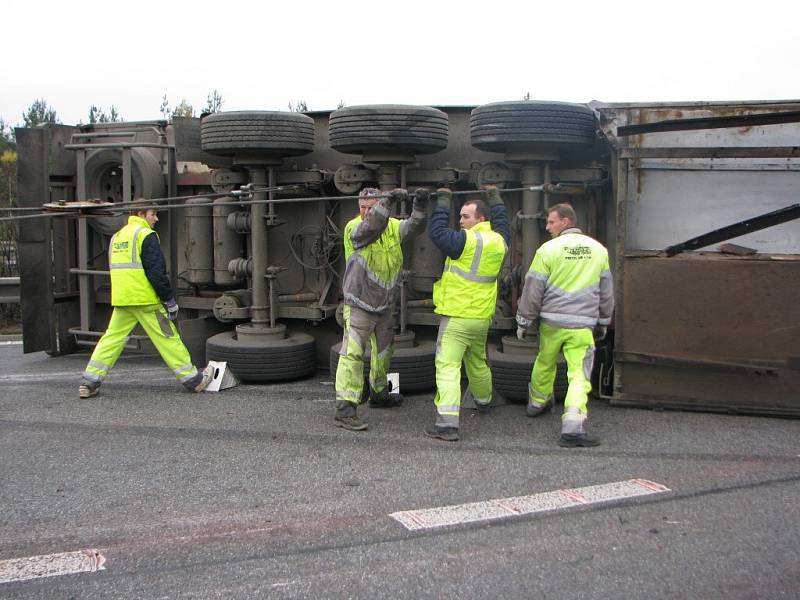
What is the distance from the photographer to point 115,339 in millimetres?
7094

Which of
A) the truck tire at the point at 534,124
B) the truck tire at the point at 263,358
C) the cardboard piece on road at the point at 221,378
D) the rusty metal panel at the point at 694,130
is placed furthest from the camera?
the truck tire at the point at 263,358

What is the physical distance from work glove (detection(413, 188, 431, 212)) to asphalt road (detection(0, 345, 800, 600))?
5.10ft

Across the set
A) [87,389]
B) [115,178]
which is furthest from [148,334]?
[115,178]

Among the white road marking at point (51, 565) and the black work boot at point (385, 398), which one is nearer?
the white road marking at point (51, 565)

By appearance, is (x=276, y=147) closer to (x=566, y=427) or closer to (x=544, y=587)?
(x=566, y=427)

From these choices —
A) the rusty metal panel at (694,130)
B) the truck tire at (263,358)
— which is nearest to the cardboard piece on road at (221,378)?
the truck tire at (263,358)

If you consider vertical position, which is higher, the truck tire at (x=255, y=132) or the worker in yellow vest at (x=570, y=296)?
the truck tire at (x=255, y=132)

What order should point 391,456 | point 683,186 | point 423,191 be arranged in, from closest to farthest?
point 391,456 < point 423,191 < point 683,186

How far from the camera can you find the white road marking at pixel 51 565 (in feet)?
11.8

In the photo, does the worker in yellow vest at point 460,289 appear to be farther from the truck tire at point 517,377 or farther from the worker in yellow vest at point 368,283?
the truck tire at point 517,377

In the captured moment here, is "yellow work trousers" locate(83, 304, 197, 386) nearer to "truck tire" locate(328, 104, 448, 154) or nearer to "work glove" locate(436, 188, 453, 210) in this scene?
"truck tire" locate(328, 104, 448, 154)

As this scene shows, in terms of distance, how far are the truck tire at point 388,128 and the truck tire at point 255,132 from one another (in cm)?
45

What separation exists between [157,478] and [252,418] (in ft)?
4.73

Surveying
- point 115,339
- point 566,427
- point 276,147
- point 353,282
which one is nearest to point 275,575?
point 566,427
